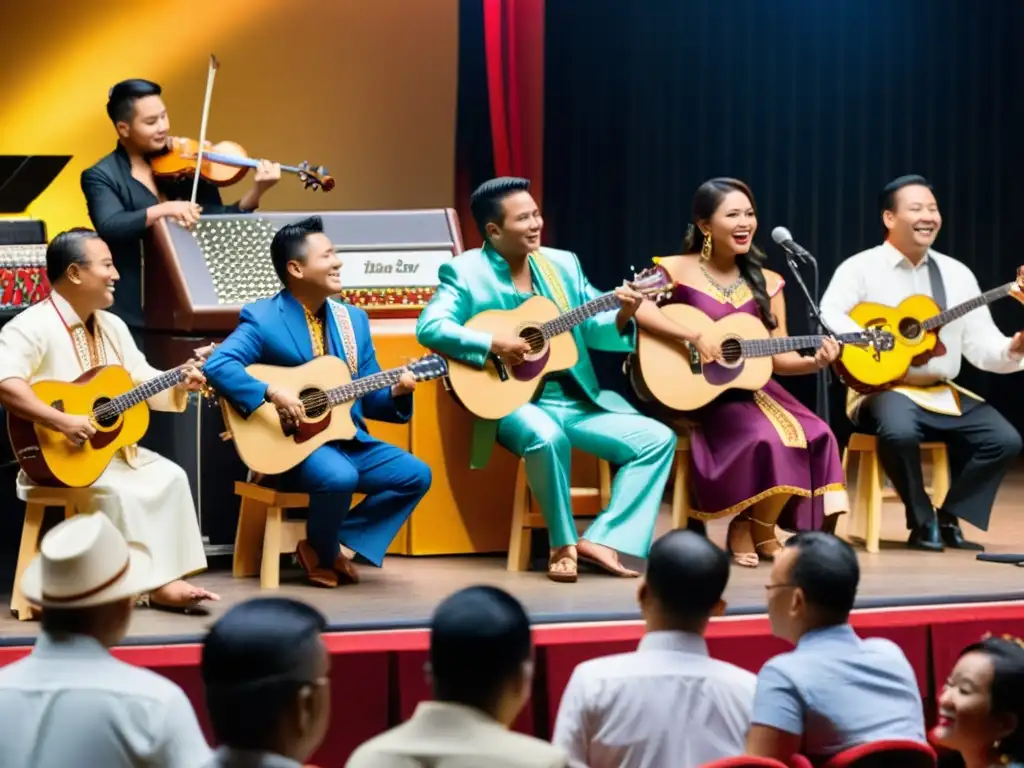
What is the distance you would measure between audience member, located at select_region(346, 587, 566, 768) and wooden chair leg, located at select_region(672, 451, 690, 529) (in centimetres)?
318

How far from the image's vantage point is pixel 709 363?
564 centimetres

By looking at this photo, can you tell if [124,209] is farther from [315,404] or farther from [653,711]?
[653,711]

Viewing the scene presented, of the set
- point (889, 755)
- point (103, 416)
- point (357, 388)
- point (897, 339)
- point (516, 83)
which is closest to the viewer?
point (889, 755)

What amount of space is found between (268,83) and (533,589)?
12.1 feet

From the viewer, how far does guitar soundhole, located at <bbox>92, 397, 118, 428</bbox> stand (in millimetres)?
4793

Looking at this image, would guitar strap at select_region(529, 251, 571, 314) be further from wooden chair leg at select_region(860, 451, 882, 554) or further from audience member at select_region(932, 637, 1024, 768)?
audience member at select_region(932, 637, 1024, 768)

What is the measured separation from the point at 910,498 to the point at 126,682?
3.77 m

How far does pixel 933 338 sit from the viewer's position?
19.5 feet

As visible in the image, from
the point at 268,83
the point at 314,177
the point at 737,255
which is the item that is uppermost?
the point at 268,83

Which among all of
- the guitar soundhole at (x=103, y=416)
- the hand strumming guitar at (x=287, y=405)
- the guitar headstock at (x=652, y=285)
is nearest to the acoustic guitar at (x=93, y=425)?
the guitar soundhole at (x=103, y=416)

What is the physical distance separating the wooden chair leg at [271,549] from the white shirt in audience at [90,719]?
2.43 metres

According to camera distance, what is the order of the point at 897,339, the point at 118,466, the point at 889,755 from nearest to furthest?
the point at 889,755 < the point at 118,466 < the point at 897,339

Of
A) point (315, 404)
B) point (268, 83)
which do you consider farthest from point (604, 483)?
point (268, 83)

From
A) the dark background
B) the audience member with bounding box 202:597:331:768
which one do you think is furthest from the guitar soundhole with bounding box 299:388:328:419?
the dark background
